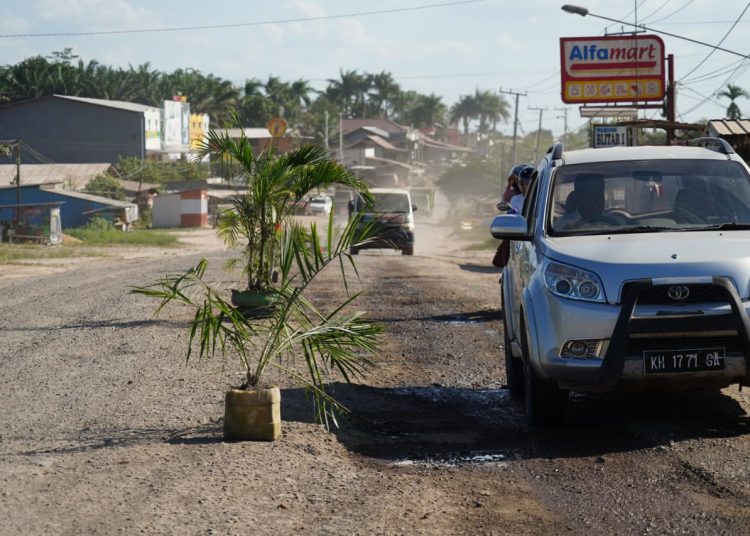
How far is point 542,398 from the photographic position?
24.8 ft

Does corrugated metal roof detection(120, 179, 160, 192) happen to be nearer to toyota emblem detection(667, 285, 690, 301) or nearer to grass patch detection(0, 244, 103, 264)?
grass patch detection(0, 244, 103, 264)

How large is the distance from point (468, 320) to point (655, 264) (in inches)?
314

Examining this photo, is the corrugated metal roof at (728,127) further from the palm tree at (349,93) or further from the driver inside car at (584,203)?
the palm tree at (349,93)

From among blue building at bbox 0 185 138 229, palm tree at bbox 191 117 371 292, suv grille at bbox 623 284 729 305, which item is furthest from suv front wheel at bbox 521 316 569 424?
blue building at bbox 0 185 138 229

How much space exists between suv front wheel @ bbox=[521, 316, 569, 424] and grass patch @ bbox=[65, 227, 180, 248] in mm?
40492

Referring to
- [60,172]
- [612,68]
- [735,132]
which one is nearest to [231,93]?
[60,172]

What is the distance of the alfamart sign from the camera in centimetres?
4091

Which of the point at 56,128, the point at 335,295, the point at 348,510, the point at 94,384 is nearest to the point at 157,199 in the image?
the point at 56,128

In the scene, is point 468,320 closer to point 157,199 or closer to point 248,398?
point 248,398

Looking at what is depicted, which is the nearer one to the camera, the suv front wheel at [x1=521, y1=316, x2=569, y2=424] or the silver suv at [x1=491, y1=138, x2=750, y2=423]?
the silver suv at [x1=491, y1=138, x2=750, y2=423]

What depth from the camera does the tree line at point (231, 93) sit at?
83438 mm

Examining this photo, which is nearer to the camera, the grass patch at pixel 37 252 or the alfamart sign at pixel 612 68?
the grass patch at pixel 37 252

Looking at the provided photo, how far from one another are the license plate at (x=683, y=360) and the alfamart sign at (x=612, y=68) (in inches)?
1392

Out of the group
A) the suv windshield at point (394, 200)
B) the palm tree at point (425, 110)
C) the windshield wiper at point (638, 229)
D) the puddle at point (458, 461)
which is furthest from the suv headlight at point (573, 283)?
the palm tree at point (425, 110)
